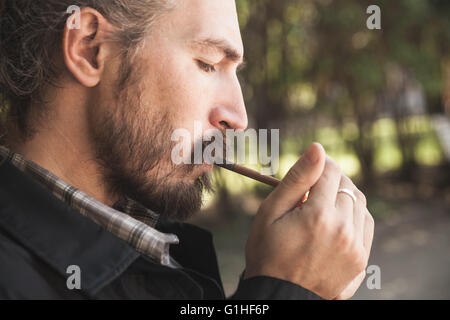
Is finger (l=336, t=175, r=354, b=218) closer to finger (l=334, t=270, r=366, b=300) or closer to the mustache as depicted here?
finger (l=334, t=270, r=366, b=300)

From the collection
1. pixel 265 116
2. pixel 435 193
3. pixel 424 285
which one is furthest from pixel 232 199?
pixel 435 193

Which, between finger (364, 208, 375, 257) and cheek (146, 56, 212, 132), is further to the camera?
cheek (146, 56, 212, 132)

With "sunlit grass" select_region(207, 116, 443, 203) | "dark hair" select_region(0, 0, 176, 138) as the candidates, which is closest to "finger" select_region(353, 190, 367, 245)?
"dark hair" select_region(0, 0, 176, 138)

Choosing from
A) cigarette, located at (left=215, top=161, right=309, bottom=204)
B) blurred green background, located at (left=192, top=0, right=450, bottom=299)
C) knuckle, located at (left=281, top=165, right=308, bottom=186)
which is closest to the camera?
knuckle, located at (left=281, top=165, right=308, bottom=186)

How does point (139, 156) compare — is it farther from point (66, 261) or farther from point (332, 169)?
point (332, 169)

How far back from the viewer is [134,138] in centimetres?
157

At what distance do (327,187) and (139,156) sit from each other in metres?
0.73

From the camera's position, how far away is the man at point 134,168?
122 centimetres

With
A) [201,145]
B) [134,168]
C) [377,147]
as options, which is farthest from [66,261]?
[377,147]

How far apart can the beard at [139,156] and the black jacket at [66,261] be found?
0.33 meters

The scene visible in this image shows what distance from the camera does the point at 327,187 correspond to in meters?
1.27

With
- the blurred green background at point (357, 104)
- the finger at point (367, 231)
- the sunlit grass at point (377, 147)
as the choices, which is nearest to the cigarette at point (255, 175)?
the finger at point (367, 231)

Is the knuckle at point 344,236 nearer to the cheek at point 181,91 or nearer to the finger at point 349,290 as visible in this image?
the finger at point 349,290

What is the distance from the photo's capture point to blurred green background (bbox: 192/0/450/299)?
287 inches
